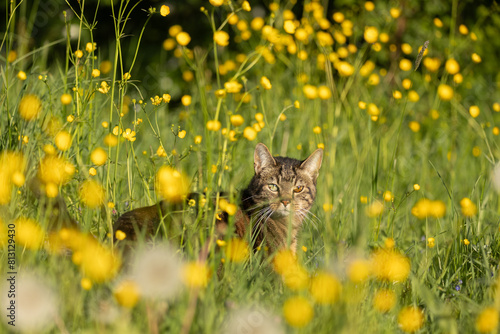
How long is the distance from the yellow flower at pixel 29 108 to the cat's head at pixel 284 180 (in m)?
1.29

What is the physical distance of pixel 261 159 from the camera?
3.54 metres

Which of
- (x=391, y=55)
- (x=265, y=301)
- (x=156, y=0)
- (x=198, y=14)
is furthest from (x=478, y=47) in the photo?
(x=265, y=301)

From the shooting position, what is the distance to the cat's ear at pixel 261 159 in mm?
3436

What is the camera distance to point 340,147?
461cm

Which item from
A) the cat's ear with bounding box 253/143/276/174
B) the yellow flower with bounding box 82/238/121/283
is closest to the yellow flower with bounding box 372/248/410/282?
the yellow flower with bounding box 82/238/121/283

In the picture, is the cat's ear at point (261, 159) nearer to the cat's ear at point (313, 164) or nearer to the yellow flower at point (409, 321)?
the cat's ear at point (313, 164)

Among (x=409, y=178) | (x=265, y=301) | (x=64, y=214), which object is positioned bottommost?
(x=409, y=178)

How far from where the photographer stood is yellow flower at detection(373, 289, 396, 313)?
2.14 m

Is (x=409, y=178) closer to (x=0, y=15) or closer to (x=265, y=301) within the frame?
(x=265, y=301)

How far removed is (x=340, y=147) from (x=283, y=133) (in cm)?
49

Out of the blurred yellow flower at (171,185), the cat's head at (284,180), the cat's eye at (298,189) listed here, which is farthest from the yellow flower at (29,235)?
the cat's eye at (298,189)

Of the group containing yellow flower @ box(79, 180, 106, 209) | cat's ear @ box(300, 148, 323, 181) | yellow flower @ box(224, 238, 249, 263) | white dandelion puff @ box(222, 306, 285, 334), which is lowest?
cat's ear @ box(300, 148, 323, 181)

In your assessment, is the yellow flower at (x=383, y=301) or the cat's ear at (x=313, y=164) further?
the cat's ear at (x=313, y=164)

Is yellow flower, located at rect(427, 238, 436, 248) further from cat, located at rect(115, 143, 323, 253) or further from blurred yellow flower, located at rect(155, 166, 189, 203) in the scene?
blurred yellow flower, located at rect(155, 166, 189, 203)
